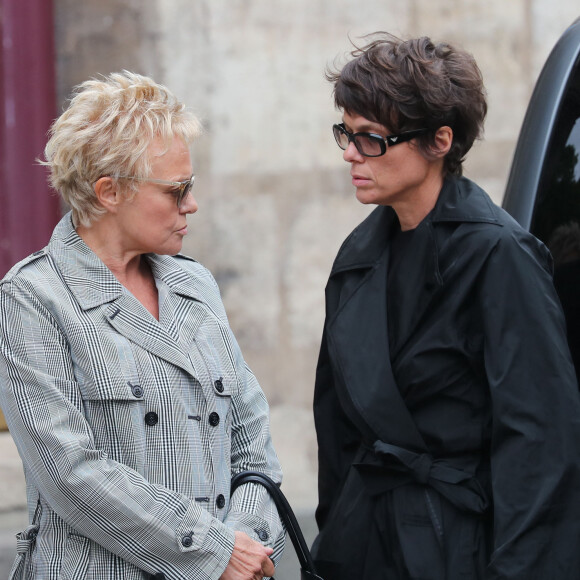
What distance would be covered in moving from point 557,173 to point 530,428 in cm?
83

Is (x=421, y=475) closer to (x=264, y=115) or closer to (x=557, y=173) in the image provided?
(x=557, y=173)

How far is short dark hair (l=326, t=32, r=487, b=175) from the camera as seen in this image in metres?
2.57

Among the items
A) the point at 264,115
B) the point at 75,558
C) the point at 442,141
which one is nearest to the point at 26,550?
the point at 75,558

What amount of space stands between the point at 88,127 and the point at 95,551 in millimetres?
925

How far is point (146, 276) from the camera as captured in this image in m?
2.83

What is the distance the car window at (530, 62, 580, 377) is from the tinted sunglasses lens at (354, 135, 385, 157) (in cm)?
54

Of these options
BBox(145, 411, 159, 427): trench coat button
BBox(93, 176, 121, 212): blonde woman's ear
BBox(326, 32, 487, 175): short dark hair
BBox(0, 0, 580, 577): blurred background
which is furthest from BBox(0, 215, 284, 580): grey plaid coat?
BBox(0, 0, 580, 577): blurred background

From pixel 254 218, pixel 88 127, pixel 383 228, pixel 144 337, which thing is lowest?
pixel 254 218

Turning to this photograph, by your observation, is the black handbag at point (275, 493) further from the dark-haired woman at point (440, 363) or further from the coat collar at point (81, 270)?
the coat collar at point (81, 270)

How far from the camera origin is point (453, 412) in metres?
2.53

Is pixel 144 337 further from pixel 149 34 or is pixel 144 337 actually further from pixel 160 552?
pixel 149 34

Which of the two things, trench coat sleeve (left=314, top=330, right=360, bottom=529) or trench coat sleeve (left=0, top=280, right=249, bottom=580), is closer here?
trench coat sleeve (left=0, top=280, right=249, bottom=580)

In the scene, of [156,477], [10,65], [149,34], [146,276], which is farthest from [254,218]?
[156,477]

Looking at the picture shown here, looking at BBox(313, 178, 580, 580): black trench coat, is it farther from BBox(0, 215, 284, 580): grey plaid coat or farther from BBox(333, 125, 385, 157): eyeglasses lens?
BBox(0, 215, 284, 580): grey plaid coat
